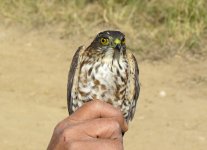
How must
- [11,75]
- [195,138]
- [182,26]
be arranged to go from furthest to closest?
[182,26]
[11,75]
[195,138]

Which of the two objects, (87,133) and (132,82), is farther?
(132,82)

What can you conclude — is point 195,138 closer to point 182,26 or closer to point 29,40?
point 182,26

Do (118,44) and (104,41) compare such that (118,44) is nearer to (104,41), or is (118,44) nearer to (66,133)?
(104,41)

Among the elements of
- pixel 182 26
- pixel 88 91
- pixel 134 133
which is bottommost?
pixel 134 133

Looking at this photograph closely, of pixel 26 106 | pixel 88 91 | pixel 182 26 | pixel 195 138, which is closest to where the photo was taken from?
pixel 88 91

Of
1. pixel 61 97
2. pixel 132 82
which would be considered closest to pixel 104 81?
pixel 132 82

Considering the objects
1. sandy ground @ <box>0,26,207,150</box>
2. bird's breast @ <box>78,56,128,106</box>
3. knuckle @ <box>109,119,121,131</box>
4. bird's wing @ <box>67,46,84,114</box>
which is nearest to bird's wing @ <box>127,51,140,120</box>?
bird's breast @ <box>78,56,128,106</box>

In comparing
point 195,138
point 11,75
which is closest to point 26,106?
point 11,75

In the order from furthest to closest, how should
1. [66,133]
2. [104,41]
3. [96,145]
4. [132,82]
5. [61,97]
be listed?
[61,97], [132,82], [104,41], [66,133], [96,145]
